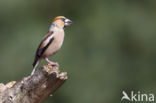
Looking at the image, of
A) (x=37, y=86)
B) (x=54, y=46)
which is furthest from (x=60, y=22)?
(x=37, y=86)

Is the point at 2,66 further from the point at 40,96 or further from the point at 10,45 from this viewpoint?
the point at 40,96

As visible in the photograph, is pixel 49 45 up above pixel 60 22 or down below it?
below

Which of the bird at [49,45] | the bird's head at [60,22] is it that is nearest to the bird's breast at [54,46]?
the bird at [49,45]

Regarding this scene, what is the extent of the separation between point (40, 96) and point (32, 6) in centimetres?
1681

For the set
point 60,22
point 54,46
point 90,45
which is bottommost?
point 54,46

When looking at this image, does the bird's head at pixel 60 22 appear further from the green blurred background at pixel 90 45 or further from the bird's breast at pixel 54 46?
the green blurred background at pixel 90 45

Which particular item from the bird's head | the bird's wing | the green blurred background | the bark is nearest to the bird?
the bird's wing

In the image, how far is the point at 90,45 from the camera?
24.5 metres

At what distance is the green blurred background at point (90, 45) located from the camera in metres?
23.2

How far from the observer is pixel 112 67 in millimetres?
24312

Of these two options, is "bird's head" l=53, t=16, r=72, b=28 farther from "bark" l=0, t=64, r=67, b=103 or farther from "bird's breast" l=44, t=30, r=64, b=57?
"bark" l=0, t=64, r=67, b=103

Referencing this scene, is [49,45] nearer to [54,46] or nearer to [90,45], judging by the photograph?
[54,46]

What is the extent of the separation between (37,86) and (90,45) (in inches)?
576

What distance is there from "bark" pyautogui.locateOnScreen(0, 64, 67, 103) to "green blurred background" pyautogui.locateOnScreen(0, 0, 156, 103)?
480 inches
